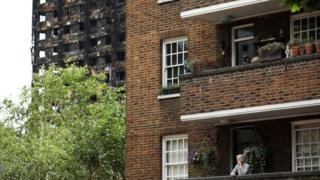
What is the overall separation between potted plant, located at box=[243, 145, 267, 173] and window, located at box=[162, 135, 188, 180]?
3158 millimetres

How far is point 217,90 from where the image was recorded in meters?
30.4

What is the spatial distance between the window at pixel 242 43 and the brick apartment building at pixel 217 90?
3 centimetres

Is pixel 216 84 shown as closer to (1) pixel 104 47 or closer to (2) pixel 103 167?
(2) pixel 103 167

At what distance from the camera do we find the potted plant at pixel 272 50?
29.4m

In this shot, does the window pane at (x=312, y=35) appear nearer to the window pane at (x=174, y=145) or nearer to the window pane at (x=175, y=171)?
the window pane at (x=174, y=145)

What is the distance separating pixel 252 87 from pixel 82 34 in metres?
89.9

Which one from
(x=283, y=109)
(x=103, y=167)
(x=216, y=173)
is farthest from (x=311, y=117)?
(x=103, y=167)

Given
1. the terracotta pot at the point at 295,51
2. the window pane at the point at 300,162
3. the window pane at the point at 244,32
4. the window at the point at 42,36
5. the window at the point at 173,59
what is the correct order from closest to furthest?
the terracotta pot at the point at 295,51
the window pane at the point at 300,162
the window pane at the point at 244,32
the window at the point at 173,59
the window at the point at 42,36

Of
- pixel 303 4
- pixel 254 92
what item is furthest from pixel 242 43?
pixel 303 4

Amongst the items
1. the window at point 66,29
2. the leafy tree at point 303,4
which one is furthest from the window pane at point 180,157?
the window at point 66,29

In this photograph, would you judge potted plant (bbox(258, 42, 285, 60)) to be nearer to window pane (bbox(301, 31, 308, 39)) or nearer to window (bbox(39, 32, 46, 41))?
window pane (bbox(301, 31, 308, 39))

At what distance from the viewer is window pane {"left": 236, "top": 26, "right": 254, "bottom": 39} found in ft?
104

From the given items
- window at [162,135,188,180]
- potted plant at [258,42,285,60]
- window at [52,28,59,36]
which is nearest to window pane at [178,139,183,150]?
window at [162,135,188,180]

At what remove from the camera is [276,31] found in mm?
31062
